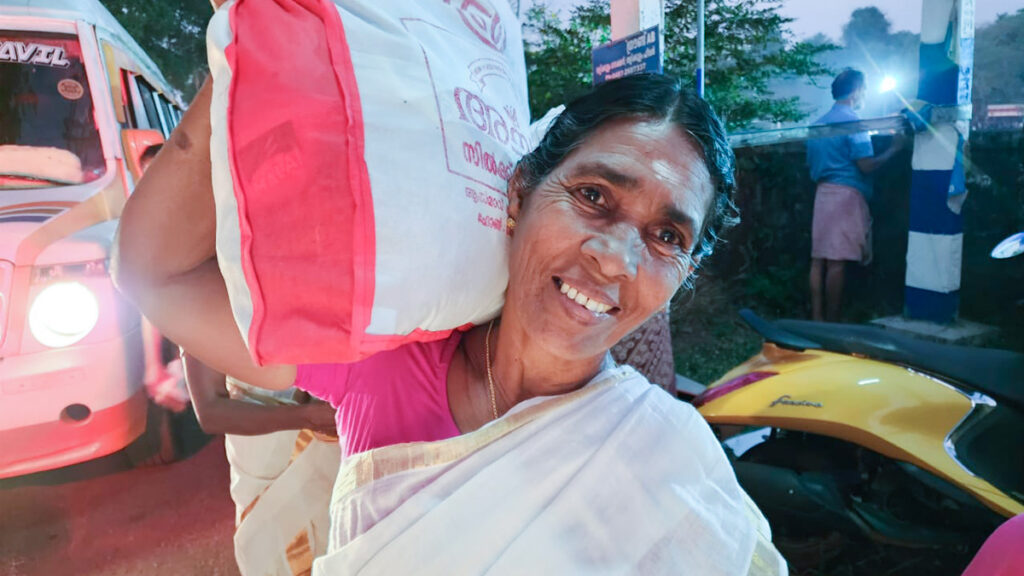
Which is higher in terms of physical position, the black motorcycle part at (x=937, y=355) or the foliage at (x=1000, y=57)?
the foliage at (x=1000, y=57)

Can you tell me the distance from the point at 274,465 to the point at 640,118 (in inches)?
61.7

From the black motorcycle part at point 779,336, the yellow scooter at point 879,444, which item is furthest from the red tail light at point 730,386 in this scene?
the black motorcycle part at point 779,336

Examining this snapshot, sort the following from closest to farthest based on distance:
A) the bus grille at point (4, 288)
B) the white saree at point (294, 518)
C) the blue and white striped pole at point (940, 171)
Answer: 1. the white saree at point (294, 518)
2. the bus grille at point (4, 288)
3. the blue and white striped pole at point (940, 171)

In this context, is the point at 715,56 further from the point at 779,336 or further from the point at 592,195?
the point at 592,195

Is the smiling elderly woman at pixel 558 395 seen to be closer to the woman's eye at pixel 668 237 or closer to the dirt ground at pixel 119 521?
the woman's eye at pixel 668 237

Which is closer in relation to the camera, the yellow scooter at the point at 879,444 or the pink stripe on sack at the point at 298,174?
the pink stripe on sack at the point at 298,174

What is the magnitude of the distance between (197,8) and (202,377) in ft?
38.8

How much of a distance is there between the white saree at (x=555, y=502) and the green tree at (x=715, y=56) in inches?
334

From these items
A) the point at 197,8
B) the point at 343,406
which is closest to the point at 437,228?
the point at 343,406

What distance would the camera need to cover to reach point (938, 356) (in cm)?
235

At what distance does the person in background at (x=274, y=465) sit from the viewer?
1756 millimetres

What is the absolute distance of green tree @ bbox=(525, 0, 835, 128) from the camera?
30.1 ft

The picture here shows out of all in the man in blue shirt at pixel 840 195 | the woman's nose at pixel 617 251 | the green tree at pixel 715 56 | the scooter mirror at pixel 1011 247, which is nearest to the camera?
the woman's nose at pixel 617 251

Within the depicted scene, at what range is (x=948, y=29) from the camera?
191 inches
